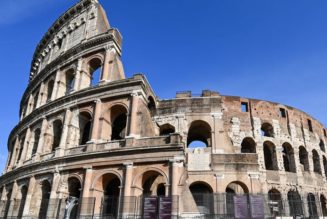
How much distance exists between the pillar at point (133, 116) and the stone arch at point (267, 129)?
36.6ft

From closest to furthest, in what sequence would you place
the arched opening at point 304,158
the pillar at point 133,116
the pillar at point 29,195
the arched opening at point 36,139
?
the pillar at point 133,116, the pillar at point 29,195, the arched opening at point 36,139, the arched opening at point 304,158

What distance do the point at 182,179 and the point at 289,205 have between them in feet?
15.7

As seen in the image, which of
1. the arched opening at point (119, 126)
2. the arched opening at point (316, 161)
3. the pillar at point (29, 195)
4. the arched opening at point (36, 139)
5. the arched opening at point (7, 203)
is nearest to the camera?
the pillar at point (29, 195)

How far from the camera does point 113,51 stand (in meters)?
19.0

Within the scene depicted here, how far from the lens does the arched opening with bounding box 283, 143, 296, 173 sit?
2198cm

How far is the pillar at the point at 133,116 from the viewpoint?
15469mm

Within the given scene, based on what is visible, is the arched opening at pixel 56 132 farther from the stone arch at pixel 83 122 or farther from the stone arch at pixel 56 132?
the stone arch at pixel 83 122

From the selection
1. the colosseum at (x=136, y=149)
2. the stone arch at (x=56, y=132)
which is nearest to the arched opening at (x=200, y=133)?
the colosseum at (x=136, y=149)

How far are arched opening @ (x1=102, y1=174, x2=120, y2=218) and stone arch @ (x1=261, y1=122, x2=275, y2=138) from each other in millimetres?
11922

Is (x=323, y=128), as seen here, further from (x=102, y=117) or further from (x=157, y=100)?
(x=102, y=117)

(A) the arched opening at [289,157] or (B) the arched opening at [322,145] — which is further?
(B) the arched opening at [322,145]

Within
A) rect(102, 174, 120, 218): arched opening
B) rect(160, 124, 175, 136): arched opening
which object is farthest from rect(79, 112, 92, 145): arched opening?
rect(160, 124, 175, 136): arched opening

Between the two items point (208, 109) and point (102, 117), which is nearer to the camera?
point (102, 117)

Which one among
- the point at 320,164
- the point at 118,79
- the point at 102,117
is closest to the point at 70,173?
the point at 102,117
